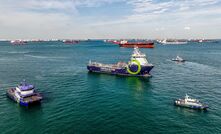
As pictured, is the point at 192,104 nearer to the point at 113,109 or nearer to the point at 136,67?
the point at 113,109

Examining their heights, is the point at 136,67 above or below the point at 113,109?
above

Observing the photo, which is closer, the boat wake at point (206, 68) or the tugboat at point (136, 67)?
the tugboat at point (136, 67)

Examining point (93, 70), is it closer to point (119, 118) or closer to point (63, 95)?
point (63, 95)

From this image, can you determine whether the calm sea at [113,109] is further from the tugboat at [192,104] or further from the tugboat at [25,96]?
the tugboat at [192,104]

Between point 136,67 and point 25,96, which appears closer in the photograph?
point 25,96

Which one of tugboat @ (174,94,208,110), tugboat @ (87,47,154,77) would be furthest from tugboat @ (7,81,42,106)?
tugboat @ (87,47,154,77)

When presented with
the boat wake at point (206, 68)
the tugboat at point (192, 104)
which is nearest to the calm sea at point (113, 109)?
the tugboat at point (192, 104)

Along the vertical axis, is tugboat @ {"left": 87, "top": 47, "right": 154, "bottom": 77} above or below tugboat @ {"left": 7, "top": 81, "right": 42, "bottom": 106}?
above

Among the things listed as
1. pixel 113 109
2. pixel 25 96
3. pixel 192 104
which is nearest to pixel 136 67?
pixel 192 104

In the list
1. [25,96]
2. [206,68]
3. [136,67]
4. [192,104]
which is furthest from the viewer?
[206,68]

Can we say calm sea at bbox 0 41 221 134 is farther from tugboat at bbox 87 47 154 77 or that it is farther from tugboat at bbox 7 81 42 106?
tugboat at bbox 87 47 154 77

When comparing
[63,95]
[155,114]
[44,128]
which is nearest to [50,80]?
[63,95]

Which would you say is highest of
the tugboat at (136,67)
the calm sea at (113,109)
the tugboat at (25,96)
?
the tugboat at (136,67)
